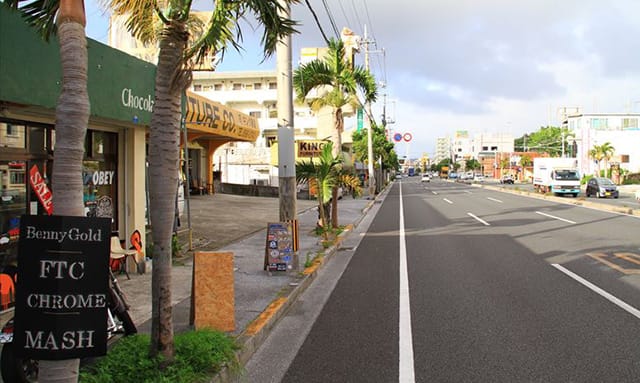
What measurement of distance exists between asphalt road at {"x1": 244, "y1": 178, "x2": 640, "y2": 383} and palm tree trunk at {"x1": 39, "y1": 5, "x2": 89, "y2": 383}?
2199mm

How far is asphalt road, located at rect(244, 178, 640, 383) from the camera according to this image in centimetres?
527

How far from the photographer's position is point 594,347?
5766 mm

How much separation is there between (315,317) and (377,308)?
36.5 inches

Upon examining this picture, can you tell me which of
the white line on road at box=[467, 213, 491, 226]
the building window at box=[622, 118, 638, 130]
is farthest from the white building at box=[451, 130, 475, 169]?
the white line on road at box=[467, 213, 491, 226]

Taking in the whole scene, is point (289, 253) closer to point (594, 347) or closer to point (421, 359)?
point (421, 359)

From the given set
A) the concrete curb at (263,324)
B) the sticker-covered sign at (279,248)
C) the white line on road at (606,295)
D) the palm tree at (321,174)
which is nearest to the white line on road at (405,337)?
the concrete curb at (263,324)

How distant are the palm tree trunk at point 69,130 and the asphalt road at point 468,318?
220cm

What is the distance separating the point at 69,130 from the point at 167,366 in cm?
226

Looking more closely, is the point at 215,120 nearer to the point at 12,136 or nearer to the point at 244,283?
the point at 244,283

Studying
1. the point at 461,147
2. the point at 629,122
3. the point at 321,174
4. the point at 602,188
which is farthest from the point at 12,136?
the point at 461,147

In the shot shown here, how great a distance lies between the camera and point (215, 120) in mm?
15148

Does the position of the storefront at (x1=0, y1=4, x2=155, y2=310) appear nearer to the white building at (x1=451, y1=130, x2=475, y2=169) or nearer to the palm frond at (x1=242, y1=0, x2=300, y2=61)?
the palm frond at (x1=242, y1=0, x2=300, y2=61)

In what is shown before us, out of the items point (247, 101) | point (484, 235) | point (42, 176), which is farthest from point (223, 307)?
point (247, 101)

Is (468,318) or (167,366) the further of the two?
(468,318)
